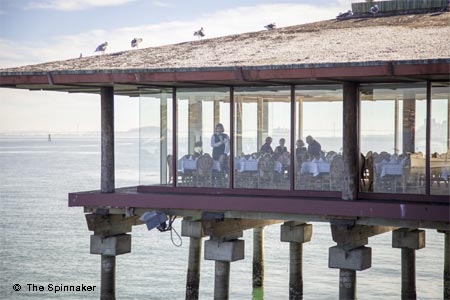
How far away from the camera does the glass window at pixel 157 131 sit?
23.1m

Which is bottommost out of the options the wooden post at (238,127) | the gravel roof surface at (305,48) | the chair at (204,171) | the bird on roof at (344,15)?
the chair at (204,171)

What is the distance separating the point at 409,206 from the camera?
20172mm

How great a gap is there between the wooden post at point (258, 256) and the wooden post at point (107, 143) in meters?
7.26

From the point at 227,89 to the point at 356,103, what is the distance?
265cm

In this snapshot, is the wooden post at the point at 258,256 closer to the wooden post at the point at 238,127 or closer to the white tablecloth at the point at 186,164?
the white tablecloth at the point at 186,164

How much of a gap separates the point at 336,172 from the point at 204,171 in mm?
2714

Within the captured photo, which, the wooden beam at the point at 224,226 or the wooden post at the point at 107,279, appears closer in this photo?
the wooden beam at the point at 224,226

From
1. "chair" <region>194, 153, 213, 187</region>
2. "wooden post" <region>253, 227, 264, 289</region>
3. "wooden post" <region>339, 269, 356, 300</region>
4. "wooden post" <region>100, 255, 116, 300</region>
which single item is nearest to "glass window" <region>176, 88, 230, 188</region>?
"chair" <region>194, 153, 213, 187</region>

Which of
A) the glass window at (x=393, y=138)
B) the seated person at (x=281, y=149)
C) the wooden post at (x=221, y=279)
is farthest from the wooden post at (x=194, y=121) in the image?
the glass window at (x=393, y=138)

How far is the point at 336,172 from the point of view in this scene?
21562 millimetres

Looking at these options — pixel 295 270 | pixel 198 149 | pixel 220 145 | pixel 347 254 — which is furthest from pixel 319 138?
pixel 295 270

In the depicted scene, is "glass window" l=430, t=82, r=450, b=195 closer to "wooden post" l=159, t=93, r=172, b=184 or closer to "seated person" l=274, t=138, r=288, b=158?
"seated person" l=274, t=138, r=288, b=158

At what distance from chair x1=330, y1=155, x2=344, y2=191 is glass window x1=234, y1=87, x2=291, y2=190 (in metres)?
0.85

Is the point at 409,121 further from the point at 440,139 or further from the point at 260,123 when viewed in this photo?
the point at 260,123
